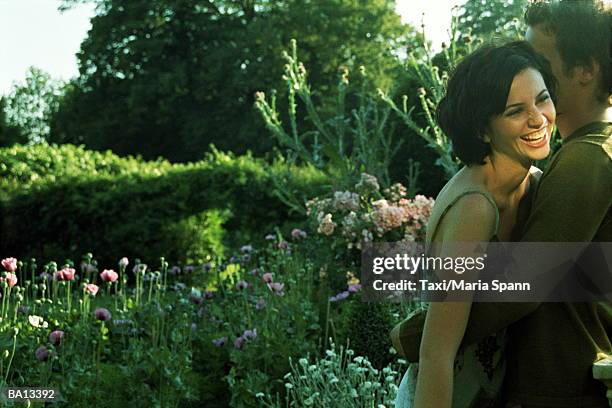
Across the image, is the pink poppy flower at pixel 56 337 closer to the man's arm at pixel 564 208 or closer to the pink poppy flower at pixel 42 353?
the pink poppy flower at pixel 42 353

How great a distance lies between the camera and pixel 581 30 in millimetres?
1805

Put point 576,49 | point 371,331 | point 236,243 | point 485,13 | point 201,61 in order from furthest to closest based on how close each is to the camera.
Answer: point 201,61 → point 485,13 → point 236,243 → point 371,331 → point 576,49

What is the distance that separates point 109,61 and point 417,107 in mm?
19683

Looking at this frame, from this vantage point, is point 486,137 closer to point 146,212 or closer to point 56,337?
point 56,337

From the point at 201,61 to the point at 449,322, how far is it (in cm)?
2519

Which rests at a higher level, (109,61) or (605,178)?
(109,61)

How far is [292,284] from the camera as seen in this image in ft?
18.7

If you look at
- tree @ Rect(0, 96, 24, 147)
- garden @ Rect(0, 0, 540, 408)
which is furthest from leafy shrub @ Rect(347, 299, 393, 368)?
tree @ Rect(0, 96, 24, 147)

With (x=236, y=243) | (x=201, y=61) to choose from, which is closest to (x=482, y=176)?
(x=236, y=243)

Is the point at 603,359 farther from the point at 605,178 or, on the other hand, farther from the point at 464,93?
the point at 464,93

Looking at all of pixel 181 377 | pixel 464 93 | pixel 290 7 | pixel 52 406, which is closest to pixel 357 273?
pixel 181 377

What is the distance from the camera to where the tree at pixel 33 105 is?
32.7 m

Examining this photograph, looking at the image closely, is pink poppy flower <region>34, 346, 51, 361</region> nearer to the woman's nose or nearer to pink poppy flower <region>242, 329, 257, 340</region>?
pink poppy flower <region>242, 329, 257, 340</region>

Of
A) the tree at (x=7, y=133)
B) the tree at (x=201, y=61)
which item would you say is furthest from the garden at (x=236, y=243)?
the tree at (x=7, y=133)
